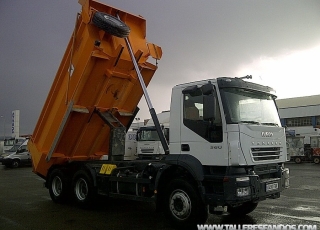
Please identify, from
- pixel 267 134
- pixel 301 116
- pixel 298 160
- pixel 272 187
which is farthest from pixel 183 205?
pixel 301 116

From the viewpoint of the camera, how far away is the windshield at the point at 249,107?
240 inches

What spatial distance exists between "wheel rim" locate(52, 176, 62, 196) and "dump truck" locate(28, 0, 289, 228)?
29 millimetres

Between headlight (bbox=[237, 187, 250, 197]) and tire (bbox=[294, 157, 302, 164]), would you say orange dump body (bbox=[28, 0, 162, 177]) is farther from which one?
tire (bbox=[294, 157, 302, 164])

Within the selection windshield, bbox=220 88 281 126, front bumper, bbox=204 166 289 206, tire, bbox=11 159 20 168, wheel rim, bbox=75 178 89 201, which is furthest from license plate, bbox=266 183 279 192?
tire, bbox=11 159 20 168

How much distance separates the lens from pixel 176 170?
661cm

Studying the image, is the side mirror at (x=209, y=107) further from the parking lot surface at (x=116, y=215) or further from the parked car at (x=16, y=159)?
the parked car at (x=16, y=159)

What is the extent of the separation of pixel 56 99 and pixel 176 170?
4.16 metres

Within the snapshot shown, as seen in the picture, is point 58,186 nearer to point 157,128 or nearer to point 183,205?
point 157,128

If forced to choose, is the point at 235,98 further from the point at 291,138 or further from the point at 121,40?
the point at 291,138

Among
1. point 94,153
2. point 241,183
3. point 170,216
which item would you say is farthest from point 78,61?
point 241,183

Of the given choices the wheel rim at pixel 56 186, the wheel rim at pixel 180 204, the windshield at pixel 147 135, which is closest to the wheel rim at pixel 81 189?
the wheel rim at pixel 56 186

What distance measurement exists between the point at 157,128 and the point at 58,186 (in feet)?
12.9

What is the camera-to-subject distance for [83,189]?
29.0 feet

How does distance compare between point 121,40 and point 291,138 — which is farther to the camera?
point 291,138
